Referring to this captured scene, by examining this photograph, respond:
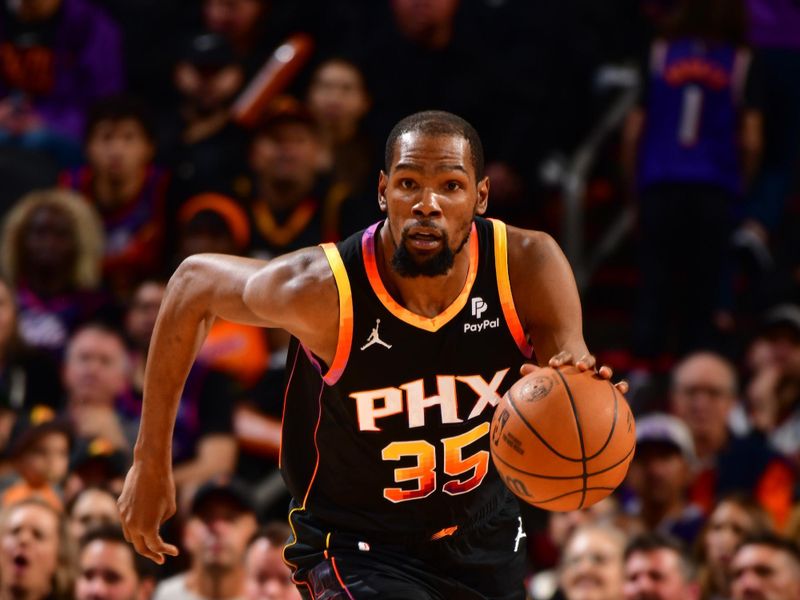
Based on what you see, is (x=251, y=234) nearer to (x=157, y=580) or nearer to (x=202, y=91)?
(x=202, y=91)

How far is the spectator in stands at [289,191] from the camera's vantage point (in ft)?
28.2

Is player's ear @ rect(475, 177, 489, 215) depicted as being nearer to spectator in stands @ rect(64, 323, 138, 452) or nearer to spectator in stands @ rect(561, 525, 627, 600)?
spectator in stands @ rect(561, 525, 627, 600)

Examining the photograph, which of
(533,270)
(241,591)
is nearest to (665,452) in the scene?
(241,591)

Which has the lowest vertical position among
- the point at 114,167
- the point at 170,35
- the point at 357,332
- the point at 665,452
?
the point at 665,452

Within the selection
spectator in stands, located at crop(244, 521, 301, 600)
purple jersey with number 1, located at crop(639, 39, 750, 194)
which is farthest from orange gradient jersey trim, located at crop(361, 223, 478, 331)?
purple jersey with number 1, located at crop(639, 39, 750, 194)

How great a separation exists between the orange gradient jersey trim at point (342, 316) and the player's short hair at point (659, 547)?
295 cm

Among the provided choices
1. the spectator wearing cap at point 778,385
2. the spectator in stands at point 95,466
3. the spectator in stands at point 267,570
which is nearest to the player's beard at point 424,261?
the spectator in stands at point 267,570

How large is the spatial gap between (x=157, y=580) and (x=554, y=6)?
4.57 m

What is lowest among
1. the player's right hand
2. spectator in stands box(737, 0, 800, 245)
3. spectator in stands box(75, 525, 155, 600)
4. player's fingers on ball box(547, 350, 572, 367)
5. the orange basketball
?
spectator in stands box(75, 525, 155, 600)

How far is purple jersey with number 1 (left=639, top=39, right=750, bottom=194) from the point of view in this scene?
880cm

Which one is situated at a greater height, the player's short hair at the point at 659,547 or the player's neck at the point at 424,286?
the player's neck at the point at 424,286

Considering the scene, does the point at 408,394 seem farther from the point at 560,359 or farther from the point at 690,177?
the point at 690,177

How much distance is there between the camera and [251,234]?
8.66 metres

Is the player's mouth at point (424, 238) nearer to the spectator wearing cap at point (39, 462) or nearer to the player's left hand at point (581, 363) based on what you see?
the player's left hand at point (581, 363)
